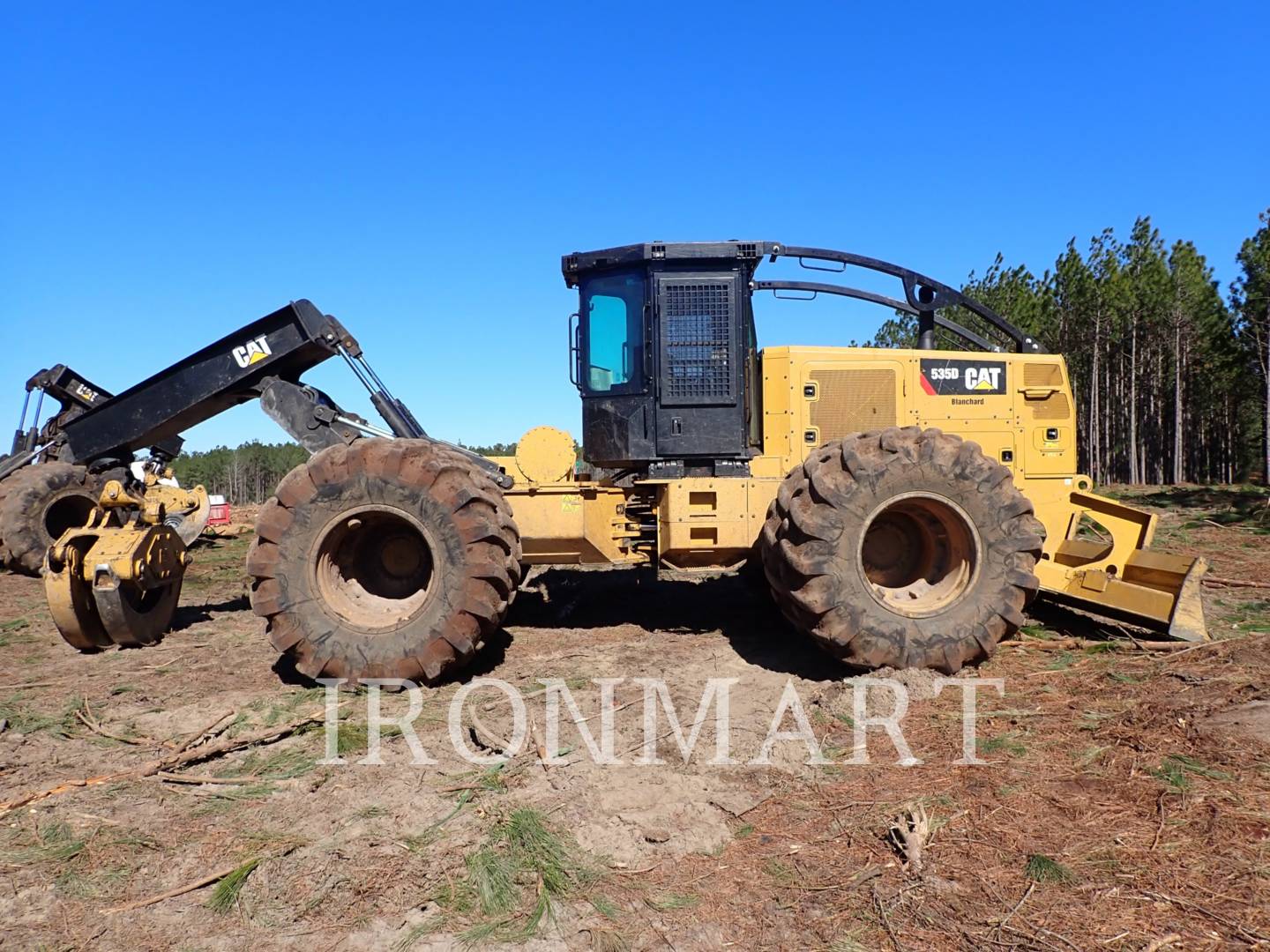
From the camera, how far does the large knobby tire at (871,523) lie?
217 inches

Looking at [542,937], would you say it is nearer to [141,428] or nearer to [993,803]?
[993,803]

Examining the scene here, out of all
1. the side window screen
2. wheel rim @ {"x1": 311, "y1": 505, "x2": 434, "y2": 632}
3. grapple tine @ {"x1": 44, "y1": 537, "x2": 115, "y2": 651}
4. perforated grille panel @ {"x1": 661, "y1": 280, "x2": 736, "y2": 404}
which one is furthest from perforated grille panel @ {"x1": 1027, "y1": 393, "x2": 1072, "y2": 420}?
grapple tine @ {"x1": 44, "y1": 537, "x2": 115, "y2": 651}

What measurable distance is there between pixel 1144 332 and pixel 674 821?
37568 millimetres

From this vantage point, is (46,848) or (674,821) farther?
(674,821)

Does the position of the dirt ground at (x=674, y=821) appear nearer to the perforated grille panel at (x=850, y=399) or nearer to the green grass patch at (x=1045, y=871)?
the green grass patch at (x=1045, y=871)

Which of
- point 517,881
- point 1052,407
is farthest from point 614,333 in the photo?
point 517,881

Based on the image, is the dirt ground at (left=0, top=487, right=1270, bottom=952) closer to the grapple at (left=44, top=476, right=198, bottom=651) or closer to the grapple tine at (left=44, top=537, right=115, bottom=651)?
the grapple tine at (left=44, top=537, right=115, bottom=651)

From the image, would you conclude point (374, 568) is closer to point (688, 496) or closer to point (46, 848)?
point (688, 496)

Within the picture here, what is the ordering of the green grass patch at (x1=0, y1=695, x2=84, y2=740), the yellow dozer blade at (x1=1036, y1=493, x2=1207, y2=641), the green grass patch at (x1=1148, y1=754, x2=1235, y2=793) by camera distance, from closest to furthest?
the green grass patch at (x1=1148, y1=754, x2=1235, y2=793)
the green grass patch at (x1=0, y1=695, x2=84, y2=740)
the yellow dozer blade at (x1=1036, y1=493, x2=1207, y2=641)

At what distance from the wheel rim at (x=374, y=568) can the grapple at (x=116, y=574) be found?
1.93 metres

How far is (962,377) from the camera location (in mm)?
6715

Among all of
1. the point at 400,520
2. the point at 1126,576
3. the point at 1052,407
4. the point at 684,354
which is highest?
the point at 684,354

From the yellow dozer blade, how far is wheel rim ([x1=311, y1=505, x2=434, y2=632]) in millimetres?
4833
